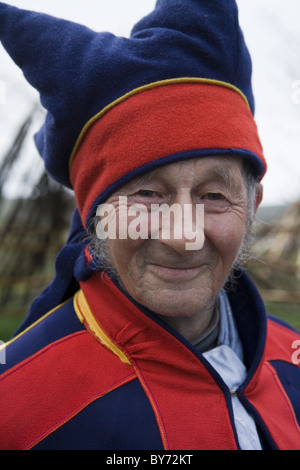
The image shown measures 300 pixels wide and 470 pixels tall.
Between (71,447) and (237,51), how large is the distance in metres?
1.49

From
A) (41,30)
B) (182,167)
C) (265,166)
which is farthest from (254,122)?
(41,30)

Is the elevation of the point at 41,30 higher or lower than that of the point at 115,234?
higher

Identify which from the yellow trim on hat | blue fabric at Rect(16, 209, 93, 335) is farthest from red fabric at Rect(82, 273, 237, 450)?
the yellow trim on hat

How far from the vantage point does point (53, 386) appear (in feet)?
4.33

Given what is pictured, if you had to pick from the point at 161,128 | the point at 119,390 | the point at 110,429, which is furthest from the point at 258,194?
the point at 110,429

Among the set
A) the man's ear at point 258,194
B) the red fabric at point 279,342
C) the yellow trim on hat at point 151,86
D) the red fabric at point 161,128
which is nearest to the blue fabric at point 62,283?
the red fabric at point 161,128

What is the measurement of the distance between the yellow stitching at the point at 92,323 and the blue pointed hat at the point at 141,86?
15.3 inches

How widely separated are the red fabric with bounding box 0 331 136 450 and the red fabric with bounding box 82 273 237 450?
7 centimetres

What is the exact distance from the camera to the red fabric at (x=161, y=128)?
4.22 feet

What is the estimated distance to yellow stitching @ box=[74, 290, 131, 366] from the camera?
140 centimetres

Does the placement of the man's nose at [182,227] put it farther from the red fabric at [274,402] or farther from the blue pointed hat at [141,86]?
the red fabric at [274,402]

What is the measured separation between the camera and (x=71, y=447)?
1242mm

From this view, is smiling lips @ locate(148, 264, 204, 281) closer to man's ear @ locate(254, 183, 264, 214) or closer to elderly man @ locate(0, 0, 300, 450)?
elderly man @ locate(0, 0, 300, 450)
